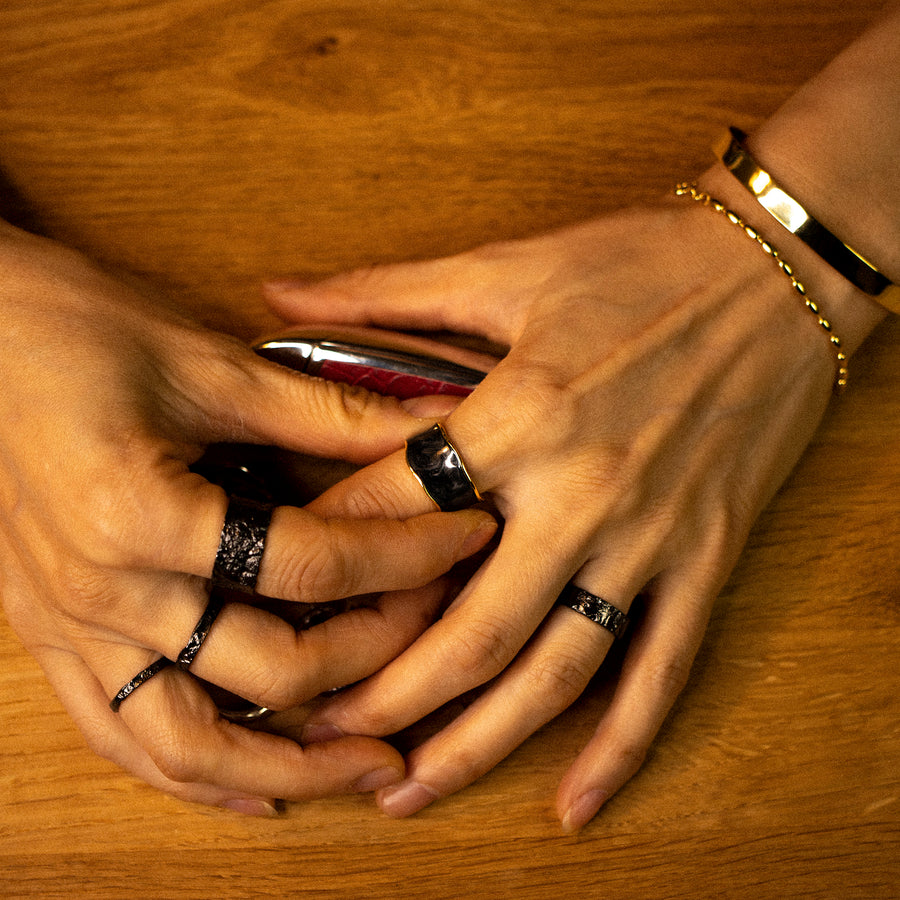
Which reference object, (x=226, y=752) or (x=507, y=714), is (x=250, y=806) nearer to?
(x=226, y=752)

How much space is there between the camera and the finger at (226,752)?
0.67 metres

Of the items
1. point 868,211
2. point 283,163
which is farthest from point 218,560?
point 868,211

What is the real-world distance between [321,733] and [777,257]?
63 cm

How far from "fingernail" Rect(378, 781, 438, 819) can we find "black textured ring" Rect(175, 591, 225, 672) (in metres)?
0.22

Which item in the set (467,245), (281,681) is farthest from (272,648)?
(467,245)

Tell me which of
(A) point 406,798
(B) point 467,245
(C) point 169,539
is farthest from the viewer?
(B) point 467,245

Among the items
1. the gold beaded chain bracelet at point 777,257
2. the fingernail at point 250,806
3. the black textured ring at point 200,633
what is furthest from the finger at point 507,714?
the gold beaded chain bracelet at point 777,257

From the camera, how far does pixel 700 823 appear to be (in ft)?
2.42

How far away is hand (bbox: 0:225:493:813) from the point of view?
0.63 m

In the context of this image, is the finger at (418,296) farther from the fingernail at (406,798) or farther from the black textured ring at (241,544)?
the fingernail at (406,798)

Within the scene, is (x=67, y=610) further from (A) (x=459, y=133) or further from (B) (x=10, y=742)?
(A) (x=459, y=133)

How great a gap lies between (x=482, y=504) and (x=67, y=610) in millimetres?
372

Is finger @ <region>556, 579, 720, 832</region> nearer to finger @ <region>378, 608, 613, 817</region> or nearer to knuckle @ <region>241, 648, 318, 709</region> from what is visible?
finger @ <region>378, 608, 613, 817</region>

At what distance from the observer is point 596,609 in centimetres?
72
